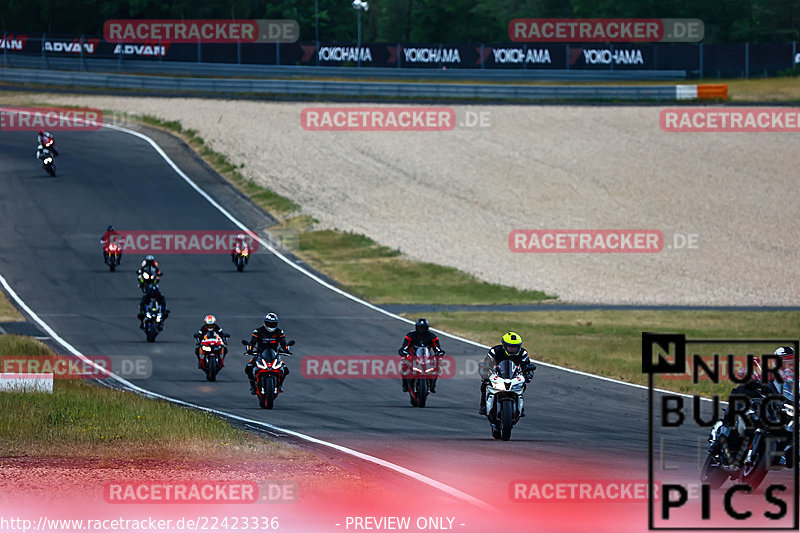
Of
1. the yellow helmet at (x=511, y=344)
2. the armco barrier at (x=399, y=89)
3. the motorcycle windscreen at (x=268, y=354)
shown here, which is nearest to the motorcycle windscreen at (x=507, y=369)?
the yellow helmet at (x=511, y=344)

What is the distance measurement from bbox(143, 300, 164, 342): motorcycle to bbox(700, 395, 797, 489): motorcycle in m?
16.5

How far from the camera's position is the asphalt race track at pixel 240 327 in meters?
14.2

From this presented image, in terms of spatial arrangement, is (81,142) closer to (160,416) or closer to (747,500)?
(160,416)

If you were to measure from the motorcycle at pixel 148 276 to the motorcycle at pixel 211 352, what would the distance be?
5.72 meters

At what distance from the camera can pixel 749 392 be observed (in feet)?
37.3

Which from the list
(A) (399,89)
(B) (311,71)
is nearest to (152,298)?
(A) (399,89)

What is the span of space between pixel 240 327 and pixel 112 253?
29.3 ft

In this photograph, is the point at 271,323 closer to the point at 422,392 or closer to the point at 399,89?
the point at 422,392

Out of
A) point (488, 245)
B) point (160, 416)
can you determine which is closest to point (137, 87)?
point (488, 245)

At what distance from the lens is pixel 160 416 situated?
53.7 ft

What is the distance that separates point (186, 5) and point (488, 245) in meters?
57.9

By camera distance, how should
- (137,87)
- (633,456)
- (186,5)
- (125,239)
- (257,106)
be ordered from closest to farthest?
(633,456) < (125,239) < (257,106) < (137,87) < (186,5)

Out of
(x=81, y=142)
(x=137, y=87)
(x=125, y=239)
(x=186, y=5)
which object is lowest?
(x=125, y=239)

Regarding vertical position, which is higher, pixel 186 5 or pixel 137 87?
pixel 186 5
